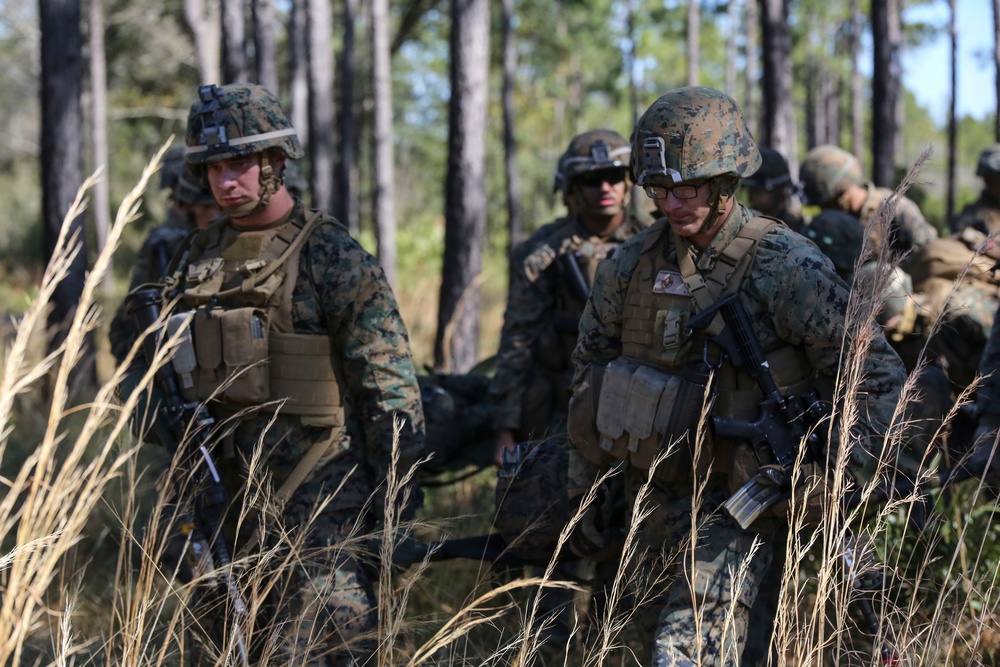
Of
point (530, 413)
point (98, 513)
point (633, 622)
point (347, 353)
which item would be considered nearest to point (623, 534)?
point (633, 622)

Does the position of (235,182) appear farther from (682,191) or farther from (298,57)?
(298,57)

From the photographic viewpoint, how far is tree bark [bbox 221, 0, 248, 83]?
1055 centimetres

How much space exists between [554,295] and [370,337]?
5.34 feet

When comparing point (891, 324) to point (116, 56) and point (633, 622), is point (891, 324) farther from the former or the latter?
point (116, 56)

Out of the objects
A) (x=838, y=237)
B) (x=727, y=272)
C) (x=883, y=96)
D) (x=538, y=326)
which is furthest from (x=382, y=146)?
(x=727, y=272)

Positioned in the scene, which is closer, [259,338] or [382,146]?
[259,338]

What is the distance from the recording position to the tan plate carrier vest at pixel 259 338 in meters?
3.49

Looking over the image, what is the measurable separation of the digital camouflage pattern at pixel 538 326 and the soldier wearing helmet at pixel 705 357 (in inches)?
65.2

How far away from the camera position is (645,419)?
10.00 feet

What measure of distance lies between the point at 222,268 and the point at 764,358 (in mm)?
1861

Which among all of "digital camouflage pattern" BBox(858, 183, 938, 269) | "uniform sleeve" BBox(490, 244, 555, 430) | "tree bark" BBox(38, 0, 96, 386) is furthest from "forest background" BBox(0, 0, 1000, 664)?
"digital camouflage pattern" BBox(858, 183, 938, 269)

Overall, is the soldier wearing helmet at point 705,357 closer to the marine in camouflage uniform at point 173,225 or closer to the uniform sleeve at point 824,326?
the uniform sleeve at point 824,326

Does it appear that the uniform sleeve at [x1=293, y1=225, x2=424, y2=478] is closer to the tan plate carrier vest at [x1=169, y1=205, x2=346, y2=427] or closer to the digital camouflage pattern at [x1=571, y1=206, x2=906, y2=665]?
the tan plate carrier vest at [x1=169, y1=205, x2=346, y2=427]

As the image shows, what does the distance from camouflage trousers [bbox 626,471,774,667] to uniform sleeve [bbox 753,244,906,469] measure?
15.8 inches
